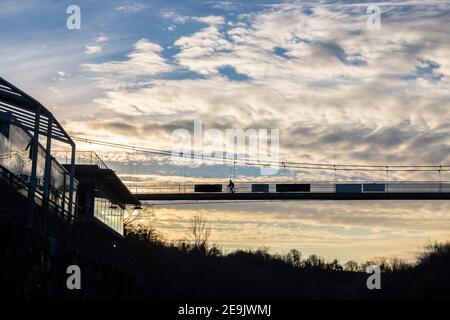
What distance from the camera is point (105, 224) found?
73750 mm

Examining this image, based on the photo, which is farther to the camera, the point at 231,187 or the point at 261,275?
the point at 261,275

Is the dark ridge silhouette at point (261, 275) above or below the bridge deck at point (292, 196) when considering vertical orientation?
below

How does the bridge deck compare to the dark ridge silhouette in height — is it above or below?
above

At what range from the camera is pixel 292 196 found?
363ft

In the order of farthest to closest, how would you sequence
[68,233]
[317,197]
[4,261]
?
1. [317,197]
2. [68,233]
3. [4,261]

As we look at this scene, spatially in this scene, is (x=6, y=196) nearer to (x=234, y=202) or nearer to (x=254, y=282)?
(x=234, y=202)

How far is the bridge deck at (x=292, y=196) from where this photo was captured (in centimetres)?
10875

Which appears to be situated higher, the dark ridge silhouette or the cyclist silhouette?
the cyclist silhouette

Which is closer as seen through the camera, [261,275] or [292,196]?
[292,196]

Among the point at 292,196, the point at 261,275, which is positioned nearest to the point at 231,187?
the point at 292,196

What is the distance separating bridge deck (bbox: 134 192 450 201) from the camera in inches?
4281

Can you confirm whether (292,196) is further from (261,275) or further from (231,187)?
(261,275)

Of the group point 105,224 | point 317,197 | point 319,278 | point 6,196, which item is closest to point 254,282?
point 319,278

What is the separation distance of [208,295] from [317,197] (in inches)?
858
